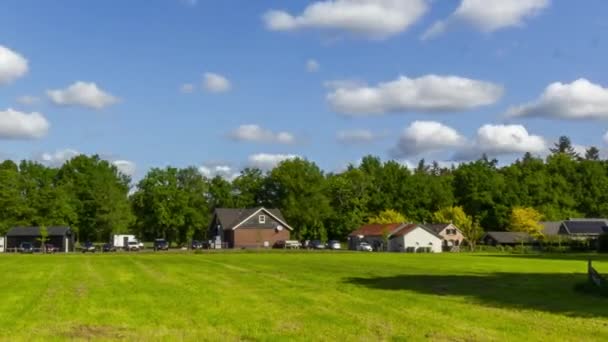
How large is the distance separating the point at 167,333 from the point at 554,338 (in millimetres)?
9683

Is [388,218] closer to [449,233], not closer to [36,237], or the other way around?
[449,233]

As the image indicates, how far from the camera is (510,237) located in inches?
5778

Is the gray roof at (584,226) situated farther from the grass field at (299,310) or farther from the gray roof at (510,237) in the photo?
the grass field at (299,310)

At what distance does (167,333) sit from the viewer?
18.3m

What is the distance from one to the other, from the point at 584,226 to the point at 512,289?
412ft

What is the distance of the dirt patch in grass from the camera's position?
17688 mm

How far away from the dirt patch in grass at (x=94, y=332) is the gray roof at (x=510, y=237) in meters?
133

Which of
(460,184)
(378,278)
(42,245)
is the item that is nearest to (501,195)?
(460,184)

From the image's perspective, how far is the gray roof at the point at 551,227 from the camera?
149125mm

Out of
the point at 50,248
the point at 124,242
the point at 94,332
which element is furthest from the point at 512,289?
the point at 124,242

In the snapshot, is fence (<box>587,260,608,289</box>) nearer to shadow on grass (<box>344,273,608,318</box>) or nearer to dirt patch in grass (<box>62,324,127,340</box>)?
shadow on grass (<box>344,273,608,318</box>)

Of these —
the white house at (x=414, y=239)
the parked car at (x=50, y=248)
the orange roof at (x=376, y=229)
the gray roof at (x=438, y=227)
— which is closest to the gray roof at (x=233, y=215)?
the orange roof at (x=376, y=229)

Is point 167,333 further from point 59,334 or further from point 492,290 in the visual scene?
point 492,290

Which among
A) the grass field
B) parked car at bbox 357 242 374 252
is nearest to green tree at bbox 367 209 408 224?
parked car at bbox 357 242 374 252
